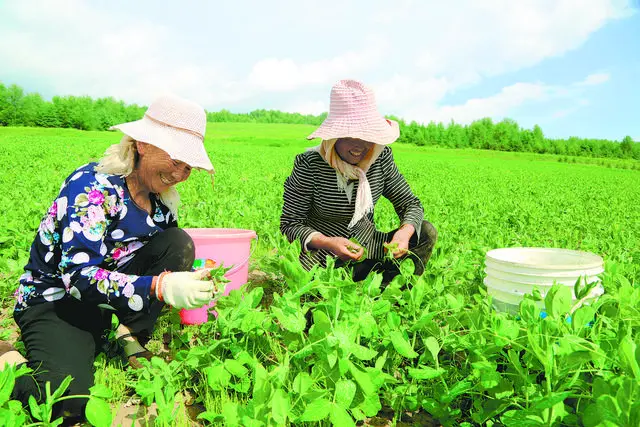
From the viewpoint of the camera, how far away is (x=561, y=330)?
1.51m

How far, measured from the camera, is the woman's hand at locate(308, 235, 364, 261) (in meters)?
2.55

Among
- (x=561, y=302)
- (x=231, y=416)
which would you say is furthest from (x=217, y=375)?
(x=561, y=302)

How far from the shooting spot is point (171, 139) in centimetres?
207

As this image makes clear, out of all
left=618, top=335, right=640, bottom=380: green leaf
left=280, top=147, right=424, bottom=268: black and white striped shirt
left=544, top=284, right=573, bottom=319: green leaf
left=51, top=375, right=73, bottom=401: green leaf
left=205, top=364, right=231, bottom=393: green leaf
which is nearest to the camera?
left=618, top=335, right=640, bottom=380: green leaf

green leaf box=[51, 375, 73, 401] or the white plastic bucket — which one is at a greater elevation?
the white plastic bucket

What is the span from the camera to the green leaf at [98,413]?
143 cm

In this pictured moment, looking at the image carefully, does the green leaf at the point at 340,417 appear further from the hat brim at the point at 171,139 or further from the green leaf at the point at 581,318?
the hat brim at the point at 171,139

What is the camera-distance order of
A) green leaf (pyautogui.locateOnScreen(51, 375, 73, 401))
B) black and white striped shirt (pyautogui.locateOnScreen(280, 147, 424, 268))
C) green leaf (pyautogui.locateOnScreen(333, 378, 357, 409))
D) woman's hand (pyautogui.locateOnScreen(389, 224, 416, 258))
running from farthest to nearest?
black and white striped shirt (pyautogui.locateOnScreen(280, 147, 424, 268)) < woman's hand (pyautogui.locateOnScreen(389, 224, 416, 258)) < green leaf (pyautogui.locateOnScreen(333, 378, 357, 409)) < green leaf (pyautogui.locateOnScreen(51, 375, 73, 401))

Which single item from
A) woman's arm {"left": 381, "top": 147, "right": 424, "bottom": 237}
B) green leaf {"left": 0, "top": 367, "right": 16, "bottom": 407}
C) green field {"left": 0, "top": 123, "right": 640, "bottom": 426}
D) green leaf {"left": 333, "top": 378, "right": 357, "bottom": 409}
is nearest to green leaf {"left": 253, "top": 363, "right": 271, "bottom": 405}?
green field {"left": 0, "top": 123, "right": 640, "bottom": 426}

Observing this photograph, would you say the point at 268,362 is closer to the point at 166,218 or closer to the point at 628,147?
the point at 166,218

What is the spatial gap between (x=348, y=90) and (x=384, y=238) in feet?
3.06

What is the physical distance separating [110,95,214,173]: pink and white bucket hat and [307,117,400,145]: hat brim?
601 mm

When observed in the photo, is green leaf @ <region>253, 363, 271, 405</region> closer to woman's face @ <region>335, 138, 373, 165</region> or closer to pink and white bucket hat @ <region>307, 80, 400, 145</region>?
pink and white bucket hat @ <region>307, 80, 400, 145</region>

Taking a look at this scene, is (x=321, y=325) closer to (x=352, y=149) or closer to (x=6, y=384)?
(x=6, y=384)
